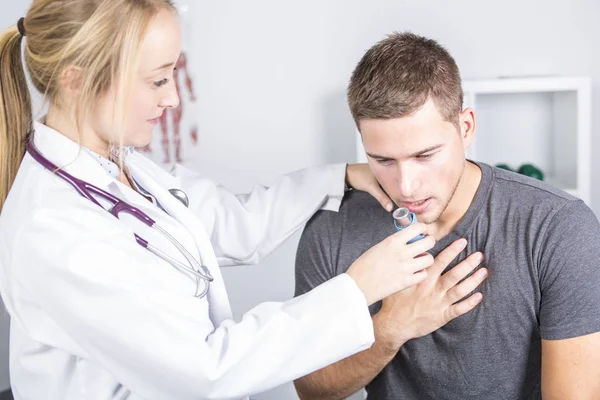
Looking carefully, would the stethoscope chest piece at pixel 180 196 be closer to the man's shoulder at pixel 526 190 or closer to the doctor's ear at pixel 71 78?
the doctor's ear at pixel 71 78

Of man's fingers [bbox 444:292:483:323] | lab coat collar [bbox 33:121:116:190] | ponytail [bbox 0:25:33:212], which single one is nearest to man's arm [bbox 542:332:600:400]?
man's fingers [bbox 444:292:483:323]

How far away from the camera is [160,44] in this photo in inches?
50.1

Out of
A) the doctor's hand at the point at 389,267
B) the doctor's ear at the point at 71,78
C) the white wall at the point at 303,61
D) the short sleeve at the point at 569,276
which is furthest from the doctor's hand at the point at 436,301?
the white wall at the point at 303,61

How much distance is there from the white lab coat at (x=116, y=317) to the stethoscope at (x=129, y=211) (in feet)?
0.04

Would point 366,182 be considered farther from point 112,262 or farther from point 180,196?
point 112,262

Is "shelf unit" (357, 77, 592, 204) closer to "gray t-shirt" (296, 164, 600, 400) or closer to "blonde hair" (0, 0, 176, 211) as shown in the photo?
"gray t-shirt" (296, 164, 600, 400)

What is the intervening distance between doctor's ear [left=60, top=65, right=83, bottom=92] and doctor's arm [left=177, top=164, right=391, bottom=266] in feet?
1.69

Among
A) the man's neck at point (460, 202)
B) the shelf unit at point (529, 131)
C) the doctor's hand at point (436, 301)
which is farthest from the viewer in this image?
the shelf unit at point (529, 131)

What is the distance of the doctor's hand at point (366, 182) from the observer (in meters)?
1.67

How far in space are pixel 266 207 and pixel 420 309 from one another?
0.45 meters

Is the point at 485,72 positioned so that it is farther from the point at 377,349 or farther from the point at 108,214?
the point at 108,214

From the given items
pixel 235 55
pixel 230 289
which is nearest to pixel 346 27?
pixel 235 55

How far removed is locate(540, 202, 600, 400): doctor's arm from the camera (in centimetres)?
143

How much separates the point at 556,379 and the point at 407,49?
709 millimetres
